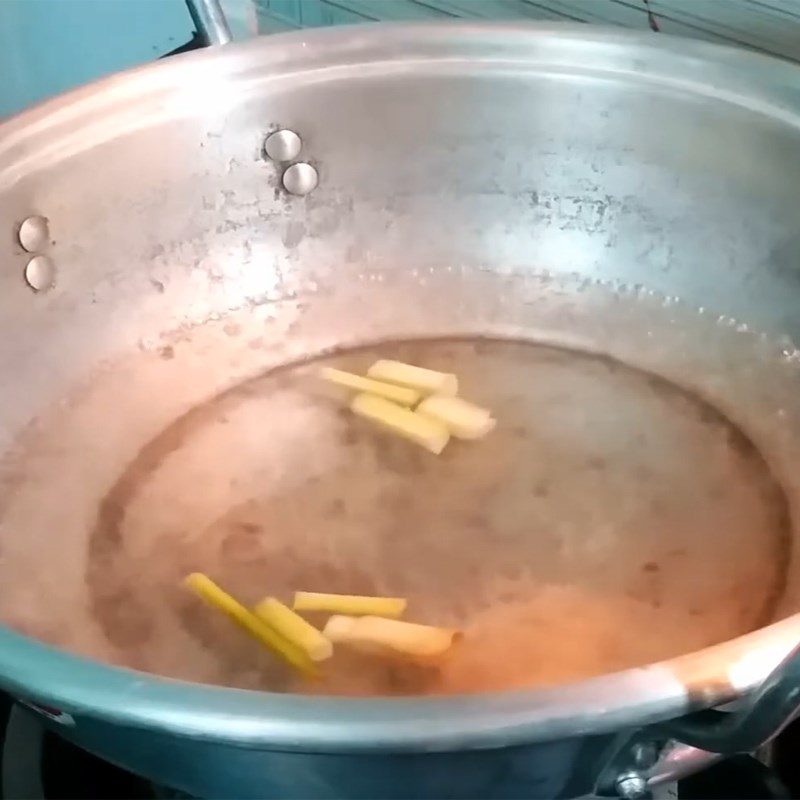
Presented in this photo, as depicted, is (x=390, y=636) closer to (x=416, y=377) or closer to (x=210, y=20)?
(x=416, y=377)

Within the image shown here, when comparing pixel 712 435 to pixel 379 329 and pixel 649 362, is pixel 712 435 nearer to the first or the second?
pixel 649 362

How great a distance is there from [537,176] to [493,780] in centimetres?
54

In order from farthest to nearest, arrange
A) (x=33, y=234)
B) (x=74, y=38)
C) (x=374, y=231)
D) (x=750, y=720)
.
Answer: (x=74, y=38) → (x=374, y=231) → (x=33, y=234) → (x=750, y=720)

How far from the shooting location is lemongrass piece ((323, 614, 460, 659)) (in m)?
0.60

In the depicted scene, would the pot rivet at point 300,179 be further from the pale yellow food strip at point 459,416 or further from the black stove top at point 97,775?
the black stove top at point 97,775

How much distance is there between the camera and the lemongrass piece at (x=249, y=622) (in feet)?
1.96

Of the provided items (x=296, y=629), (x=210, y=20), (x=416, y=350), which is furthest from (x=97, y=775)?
(x=210, y=20)

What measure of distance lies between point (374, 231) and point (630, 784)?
523 mm

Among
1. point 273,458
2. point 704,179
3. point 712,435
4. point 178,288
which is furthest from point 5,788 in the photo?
point 704,179

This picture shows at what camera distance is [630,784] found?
17.0 inches

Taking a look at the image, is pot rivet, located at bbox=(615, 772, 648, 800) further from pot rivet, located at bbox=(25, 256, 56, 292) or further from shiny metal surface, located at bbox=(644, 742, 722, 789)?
pot rivet, located at bbox=(25, 256, 56, 292)

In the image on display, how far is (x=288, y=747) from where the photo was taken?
1.13ft

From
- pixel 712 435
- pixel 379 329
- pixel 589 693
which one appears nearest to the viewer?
pixel 589 693

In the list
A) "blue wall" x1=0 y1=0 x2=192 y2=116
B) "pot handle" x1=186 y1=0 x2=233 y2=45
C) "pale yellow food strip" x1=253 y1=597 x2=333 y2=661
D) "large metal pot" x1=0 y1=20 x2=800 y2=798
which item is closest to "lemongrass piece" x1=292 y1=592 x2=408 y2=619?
"pale yellow food strip" x1=253 y1=597 x2=333 y2=661
